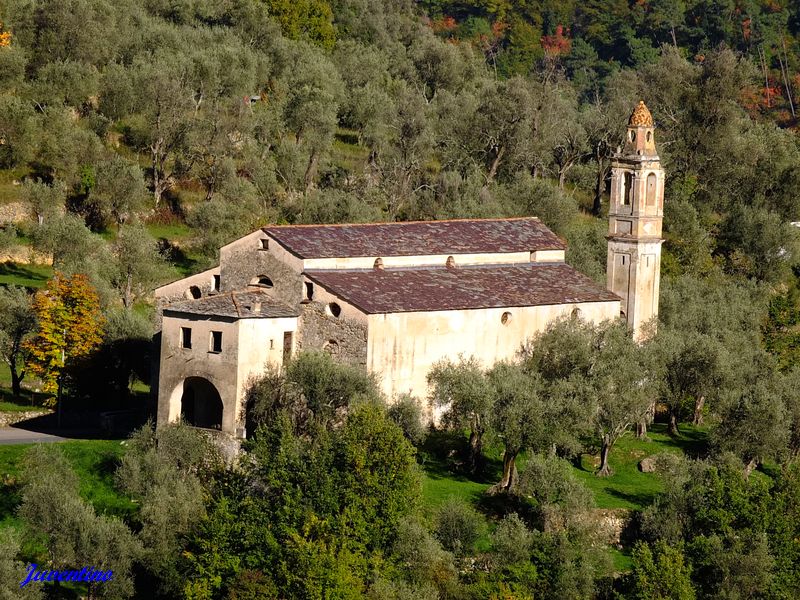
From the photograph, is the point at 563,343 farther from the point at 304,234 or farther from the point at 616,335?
the point at 304,234

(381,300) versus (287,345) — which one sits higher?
(381,300)

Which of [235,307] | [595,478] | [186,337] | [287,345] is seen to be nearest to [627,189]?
[595,478]

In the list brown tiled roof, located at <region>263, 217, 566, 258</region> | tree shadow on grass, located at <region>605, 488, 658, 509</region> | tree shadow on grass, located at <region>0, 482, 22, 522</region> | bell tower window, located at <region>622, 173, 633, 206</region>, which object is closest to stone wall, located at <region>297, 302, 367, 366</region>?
brown tiled roof, located at <region>263, 217, 566, 258</region>

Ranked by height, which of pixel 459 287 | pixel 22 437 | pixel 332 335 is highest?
pixel 459 287

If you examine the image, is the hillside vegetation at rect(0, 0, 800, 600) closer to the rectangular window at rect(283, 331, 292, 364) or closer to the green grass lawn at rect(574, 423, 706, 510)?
the green grass lawn at rect(574, 423, 706, 510)

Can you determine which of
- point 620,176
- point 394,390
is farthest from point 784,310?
point 394,390

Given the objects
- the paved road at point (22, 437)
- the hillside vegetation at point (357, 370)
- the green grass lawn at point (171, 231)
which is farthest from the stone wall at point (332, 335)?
the green grass lawn at point (171, 231)

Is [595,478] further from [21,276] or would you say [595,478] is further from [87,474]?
[21,276]
